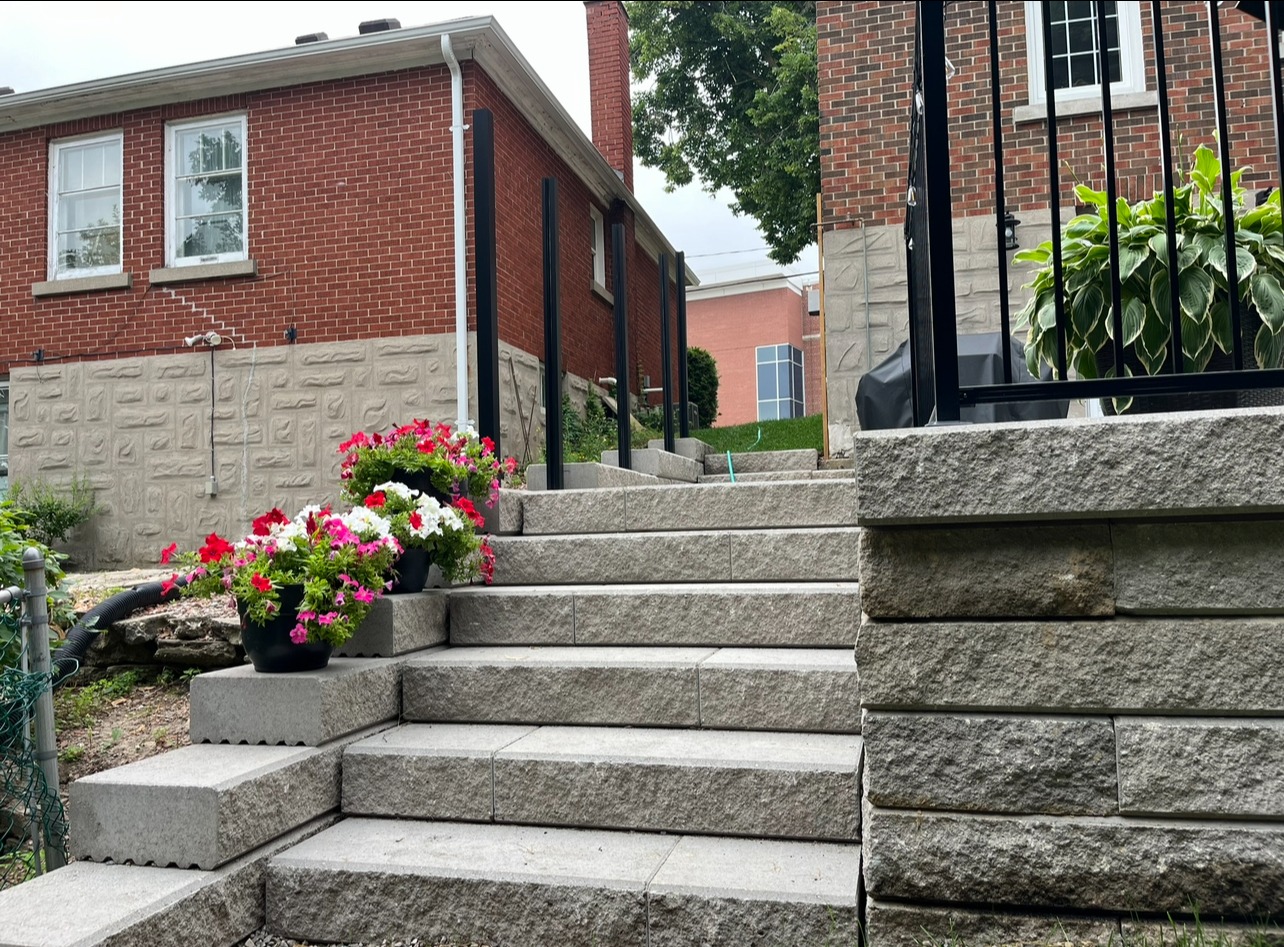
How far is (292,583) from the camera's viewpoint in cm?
288

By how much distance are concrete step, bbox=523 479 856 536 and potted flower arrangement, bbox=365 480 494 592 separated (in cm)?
71

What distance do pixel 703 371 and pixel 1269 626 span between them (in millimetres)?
14474

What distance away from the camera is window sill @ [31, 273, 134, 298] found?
30.5ft

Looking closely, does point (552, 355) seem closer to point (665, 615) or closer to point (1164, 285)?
point (665, 615)

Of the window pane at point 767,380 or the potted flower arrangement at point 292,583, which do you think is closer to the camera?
the potted flower arrangement at point 292,583

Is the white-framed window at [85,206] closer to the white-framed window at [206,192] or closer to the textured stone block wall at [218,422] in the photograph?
the white-framed window at [206,192]

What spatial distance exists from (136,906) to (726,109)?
1574cm

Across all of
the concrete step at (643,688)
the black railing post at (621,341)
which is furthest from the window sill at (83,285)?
the concrete step at (643,688)

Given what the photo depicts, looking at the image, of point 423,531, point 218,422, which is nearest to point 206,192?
point 218,422

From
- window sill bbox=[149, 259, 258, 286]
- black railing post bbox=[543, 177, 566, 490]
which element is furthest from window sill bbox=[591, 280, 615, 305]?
black railing post bbox=[543, 177, 566, 490]

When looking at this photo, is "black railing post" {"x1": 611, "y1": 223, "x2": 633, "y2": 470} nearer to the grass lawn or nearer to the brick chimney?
the grass lawn

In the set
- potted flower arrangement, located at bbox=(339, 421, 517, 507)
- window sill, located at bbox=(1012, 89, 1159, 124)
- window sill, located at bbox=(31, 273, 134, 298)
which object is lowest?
potted flower arrangement, located at bbox=(339, 421, 517, 507)

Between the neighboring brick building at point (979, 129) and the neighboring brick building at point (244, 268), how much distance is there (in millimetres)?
3044

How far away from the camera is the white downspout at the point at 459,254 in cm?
839
